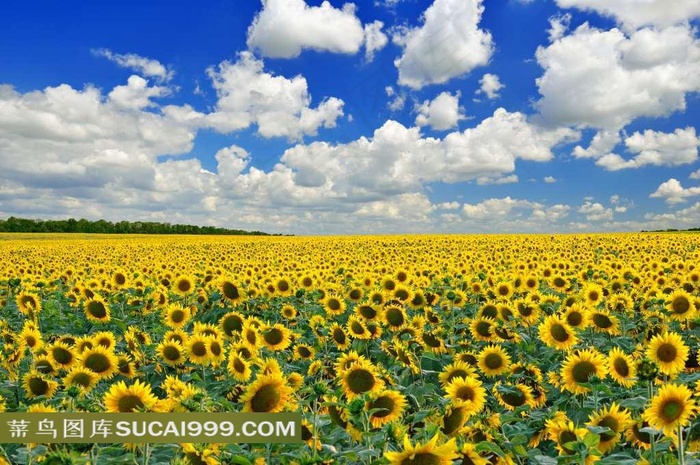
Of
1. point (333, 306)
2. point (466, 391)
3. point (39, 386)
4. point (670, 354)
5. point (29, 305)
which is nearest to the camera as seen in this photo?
point (466, 391)

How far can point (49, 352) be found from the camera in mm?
5914

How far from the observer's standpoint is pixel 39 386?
5.55m

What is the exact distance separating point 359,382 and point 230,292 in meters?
5.46

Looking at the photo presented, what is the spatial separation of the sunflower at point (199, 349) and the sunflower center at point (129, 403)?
6.48ft

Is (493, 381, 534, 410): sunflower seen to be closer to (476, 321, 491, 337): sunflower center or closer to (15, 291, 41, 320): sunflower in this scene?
(476, 321, 491, 337): sunflower center

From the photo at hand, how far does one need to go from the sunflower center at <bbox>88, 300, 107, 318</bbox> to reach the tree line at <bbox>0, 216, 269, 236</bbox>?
83.5 meters

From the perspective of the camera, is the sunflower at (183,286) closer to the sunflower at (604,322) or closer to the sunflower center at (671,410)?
the sunflower at (604,322)

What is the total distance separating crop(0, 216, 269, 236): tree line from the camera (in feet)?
291

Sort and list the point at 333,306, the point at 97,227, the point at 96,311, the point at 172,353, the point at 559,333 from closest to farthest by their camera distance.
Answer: the point at 172,353
the point at 559,333
the point at 96,311
the point at 333,306
the point at 97,227

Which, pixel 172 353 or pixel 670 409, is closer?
pixel 670 409

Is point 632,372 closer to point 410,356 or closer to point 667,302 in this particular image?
point 410,356

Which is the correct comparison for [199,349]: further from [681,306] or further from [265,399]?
[681,306]

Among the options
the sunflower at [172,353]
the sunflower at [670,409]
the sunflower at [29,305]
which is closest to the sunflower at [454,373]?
the sunflower at [670,409]

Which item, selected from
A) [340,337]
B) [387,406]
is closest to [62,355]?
[340,337]
